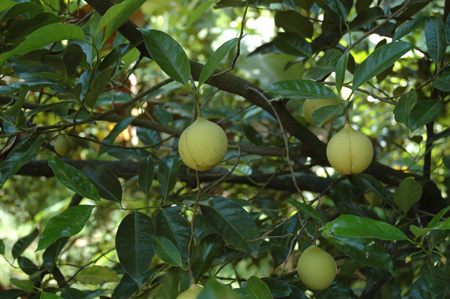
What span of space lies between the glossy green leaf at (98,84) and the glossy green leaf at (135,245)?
19 cm

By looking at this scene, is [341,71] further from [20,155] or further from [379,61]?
[20,155]

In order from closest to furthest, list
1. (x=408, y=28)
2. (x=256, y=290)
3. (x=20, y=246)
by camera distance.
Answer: (x=256, y=290) → (x=408, y=28) → (x=20, y=246)

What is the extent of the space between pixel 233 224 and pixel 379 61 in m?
0.31

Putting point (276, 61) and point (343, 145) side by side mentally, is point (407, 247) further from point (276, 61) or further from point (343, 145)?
point (276, 61)

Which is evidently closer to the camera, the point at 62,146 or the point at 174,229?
the point at 174,229

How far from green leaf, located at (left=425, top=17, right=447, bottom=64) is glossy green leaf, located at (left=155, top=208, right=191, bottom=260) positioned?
47 centimetres

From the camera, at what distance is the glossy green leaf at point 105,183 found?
77cm

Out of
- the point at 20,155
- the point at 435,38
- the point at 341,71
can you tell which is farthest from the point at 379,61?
the point at 20,155

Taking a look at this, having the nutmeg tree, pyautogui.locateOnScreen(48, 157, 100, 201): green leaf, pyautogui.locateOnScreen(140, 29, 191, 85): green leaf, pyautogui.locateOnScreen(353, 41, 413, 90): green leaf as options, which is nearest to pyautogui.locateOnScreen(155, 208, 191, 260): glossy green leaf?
the nutmeg tree

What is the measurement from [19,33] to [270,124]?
3.26 feet

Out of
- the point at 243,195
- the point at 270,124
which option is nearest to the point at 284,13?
the point at 270,124

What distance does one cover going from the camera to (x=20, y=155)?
73cm

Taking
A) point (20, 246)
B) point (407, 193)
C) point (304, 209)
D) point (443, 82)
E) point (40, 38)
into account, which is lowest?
point (20, 246)

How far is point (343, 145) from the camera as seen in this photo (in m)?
0.64
